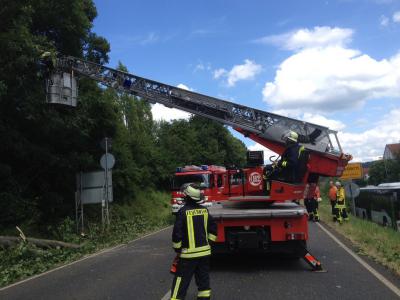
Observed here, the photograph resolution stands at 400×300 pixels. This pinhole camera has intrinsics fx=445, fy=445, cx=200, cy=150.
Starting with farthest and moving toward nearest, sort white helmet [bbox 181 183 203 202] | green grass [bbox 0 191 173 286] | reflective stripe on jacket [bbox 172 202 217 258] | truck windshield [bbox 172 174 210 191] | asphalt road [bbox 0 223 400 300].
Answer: truck windshield [bbox 172 174 210 191], green grass [bbox 0 191 173 286], asphalt road [bbox 0 223 400 300], white helmet [bbox 181 183 203 202], reflective stripe on jacket [bbox 172 202 217 258]

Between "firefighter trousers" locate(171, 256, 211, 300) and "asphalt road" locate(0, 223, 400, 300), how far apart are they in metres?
1.09

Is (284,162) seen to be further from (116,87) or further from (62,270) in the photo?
(116,87)

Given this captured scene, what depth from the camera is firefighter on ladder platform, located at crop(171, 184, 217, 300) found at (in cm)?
561

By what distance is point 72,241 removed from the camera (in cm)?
1490

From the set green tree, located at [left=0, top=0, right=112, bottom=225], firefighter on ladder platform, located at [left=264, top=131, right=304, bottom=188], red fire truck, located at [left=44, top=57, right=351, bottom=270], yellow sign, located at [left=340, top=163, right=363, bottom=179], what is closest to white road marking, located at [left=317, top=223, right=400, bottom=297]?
red fire truck, located at [left=44, top=57, right=351, bottom=270]

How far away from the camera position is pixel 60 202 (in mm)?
17562

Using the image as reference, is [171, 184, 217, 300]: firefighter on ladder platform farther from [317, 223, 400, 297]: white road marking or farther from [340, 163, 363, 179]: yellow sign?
[340, 163, 363, 179]: yellow sign

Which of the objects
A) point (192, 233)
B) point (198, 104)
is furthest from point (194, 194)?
point (198, 104)

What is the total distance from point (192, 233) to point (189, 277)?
550 mm

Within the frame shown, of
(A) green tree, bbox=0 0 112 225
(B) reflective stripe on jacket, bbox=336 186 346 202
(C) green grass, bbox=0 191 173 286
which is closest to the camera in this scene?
(C) green grass, bbox=0 191 173 286

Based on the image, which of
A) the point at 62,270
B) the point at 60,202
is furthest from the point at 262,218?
the point at 60,202

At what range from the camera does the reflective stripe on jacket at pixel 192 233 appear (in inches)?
225

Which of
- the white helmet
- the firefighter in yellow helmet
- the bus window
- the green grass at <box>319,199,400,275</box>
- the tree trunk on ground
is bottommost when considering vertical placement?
the green grass at <box>319,199,400,275</box>

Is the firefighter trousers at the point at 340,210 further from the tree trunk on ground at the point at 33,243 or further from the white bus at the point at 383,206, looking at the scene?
the tree trunk on ground at the point at 33,243
